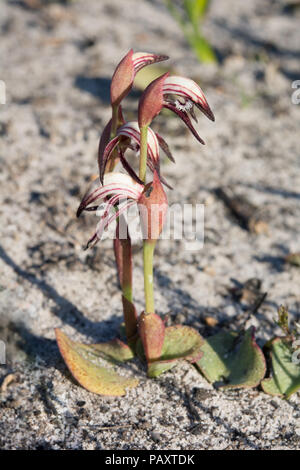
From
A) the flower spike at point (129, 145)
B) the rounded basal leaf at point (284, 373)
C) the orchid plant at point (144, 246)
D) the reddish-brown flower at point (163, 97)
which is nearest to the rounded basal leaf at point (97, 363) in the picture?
the orchid plant at point (144, 246)

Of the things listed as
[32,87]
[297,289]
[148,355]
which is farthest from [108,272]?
[32,87]

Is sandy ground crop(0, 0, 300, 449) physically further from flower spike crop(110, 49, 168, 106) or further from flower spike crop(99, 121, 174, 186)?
flower spike crop(110, 49, 168, 106)

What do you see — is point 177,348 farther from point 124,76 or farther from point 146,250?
point 124,76

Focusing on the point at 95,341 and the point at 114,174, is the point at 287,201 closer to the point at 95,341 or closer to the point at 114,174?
the point at 95,341

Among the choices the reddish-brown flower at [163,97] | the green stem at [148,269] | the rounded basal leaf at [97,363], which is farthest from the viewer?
the rounded basal leaf at [97,363]

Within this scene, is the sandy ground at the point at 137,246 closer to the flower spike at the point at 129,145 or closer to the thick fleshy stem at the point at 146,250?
the thick fleshy stem at the point at 146,250

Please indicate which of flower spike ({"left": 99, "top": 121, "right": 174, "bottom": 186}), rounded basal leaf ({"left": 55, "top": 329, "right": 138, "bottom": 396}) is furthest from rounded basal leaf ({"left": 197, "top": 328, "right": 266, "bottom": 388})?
flower spike ({"left": 99, "top": 121, "right": 174, "bottom": 186})
